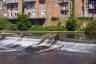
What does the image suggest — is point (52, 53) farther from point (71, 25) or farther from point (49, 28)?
point (49, 28)

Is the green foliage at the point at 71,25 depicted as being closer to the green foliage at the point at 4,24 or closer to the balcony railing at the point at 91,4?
the balcony railing at the point at 91,4

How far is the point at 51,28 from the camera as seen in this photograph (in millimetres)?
90000

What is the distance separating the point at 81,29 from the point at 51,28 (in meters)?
9.29

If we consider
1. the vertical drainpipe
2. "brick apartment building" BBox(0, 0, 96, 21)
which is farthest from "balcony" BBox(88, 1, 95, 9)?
the vertical drainpipe

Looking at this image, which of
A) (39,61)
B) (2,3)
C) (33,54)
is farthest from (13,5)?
(39,61)

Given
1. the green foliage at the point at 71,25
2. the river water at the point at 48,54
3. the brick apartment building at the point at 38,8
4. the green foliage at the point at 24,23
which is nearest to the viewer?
the river water at the point at 48,54

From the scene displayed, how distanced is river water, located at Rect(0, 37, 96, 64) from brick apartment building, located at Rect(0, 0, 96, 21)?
21649mm

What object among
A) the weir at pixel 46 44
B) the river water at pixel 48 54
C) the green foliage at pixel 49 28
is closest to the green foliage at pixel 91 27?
the weir at pixel 46 44

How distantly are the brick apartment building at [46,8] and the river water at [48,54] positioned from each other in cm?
2165

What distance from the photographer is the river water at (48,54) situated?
182ft

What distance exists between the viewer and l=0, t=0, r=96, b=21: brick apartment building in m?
93.8

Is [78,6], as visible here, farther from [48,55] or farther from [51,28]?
[48,55]

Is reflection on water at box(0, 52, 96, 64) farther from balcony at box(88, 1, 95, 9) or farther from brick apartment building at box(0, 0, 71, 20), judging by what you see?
brick apartment building at box(0, 0, 71, 20)

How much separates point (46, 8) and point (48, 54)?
39.7 m
